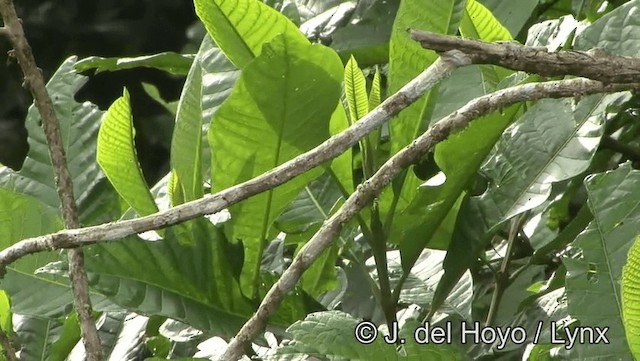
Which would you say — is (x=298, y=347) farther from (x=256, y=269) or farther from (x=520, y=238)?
(x=520, y=238)

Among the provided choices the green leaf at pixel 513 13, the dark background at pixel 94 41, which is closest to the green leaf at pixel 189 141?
the green leaf at pixel 513 13

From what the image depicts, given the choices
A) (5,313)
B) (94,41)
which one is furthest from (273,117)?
(94,41)

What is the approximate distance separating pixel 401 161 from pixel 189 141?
0.70 feet

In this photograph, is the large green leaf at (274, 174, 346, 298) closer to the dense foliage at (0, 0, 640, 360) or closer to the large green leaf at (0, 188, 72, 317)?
the dense foliage at (0, 0, 640, 360)

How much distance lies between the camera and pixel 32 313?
684 millimetres

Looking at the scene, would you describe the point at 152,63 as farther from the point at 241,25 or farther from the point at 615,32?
the point at 615,32

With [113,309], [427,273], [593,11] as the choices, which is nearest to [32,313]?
[113,309]

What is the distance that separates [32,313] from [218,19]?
0.80 feet

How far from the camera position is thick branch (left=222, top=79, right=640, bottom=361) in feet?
1.63

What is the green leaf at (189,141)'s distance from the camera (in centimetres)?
66

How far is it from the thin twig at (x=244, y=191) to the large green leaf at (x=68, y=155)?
32 centimetres

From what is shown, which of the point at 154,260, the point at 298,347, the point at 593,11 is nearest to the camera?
the point at 298,347

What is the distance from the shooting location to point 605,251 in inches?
22.3

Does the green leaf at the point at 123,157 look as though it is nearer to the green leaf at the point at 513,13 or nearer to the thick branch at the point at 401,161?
the thick branch at the point at 401,161
